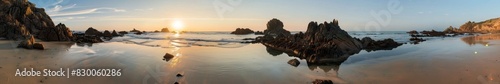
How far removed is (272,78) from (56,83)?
432 inches

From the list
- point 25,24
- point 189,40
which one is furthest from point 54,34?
point 189,40

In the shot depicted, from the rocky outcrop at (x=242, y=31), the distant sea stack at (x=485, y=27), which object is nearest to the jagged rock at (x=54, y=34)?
the rocky outcrop at (x=242, y=31)

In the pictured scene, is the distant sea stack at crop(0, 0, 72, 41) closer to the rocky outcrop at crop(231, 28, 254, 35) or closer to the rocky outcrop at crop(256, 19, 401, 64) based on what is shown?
the rocky outcrop at crop(256, 19, 401, 64)

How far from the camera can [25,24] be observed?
181 feet

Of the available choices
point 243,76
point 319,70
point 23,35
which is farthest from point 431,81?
point 23,35

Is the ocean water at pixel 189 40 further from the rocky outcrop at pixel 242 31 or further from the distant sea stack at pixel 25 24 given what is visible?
the rocky outcrop at pixel 242 31

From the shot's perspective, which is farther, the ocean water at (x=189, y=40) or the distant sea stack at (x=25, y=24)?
the ocean water at (x=189, y=40)

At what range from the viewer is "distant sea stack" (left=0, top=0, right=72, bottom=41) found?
165ft

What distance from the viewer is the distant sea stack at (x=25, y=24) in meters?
50.2

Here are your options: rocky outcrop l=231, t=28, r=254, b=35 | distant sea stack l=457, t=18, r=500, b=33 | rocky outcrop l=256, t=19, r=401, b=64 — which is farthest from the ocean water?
distant sea stack l=457, t=18, r=500, b=33

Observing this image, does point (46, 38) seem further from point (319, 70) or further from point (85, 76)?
point (319, 70)

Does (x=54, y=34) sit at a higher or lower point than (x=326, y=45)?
higher

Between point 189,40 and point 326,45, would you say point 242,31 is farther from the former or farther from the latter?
point 326,45

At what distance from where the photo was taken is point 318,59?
81.3 feet
